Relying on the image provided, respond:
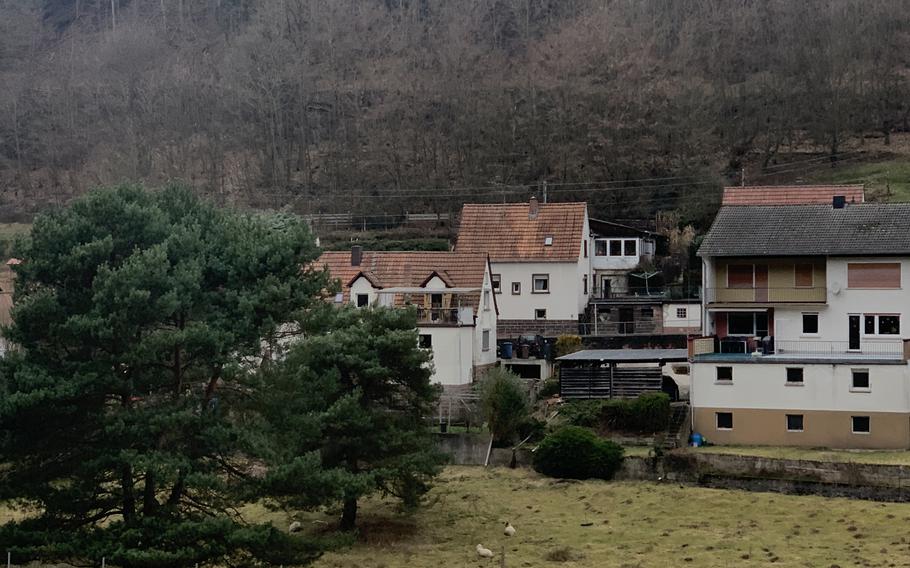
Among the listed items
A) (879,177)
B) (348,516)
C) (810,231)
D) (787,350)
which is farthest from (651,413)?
(879,177)

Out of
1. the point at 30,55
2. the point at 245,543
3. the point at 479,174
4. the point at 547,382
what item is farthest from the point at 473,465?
the point at 30,55

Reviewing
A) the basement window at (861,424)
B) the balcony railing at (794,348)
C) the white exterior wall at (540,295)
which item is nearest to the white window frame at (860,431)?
the basement window at (861,424)

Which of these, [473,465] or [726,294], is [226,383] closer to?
[473,465]

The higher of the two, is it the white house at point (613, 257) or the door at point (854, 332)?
the white house at point (613, 257)

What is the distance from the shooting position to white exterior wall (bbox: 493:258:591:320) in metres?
49.3

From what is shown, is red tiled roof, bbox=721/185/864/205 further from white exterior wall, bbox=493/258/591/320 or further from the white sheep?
the white sheep

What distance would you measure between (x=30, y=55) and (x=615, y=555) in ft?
386

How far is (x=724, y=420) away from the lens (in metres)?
35.7

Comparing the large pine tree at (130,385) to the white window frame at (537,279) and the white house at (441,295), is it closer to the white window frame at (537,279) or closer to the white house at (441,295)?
the white house at (441,295)

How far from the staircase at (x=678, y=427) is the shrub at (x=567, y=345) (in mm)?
6643

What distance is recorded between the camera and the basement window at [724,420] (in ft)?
117

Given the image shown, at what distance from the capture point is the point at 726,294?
128 feet

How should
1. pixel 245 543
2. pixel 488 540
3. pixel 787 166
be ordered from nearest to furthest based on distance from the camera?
pixel 245 543 → pixel 488 540 → pixel 787 166

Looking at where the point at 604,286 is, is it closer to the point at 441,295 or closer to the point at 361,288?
the point at 441,295
